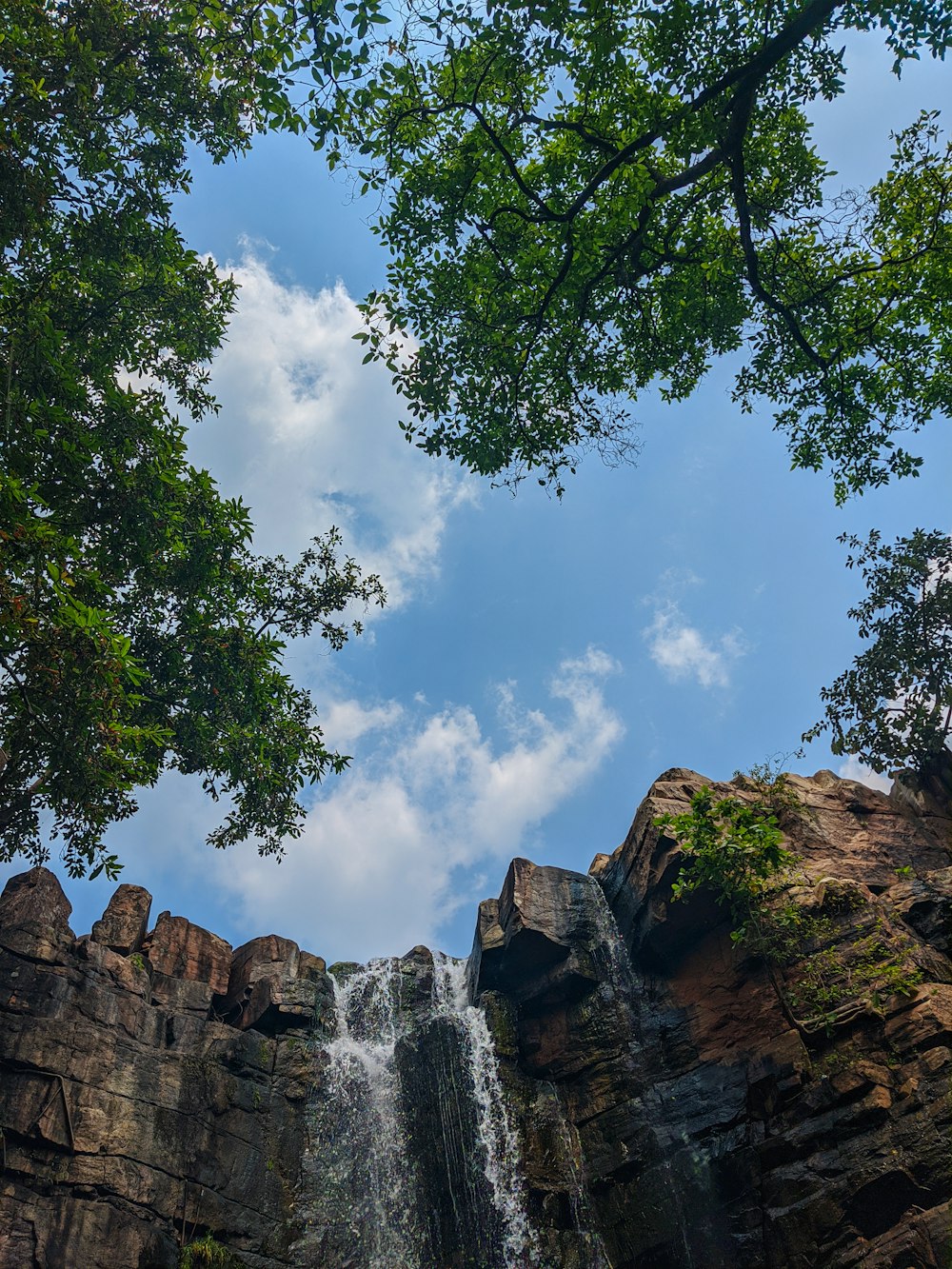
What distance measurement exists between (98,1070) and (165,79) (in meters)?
19.3

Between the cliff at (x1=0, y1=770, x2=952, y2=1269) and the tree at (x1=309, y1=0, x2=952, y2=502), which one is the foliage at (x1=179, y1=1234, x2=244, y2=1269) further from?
the tree at (x1=309, y1=0, x2=952, y2=502)

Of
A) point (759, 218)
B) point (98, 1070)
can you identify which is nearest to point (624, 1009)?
point (98, 1070)

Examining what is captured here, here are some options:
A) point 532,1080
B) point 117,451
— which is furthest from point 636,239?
point 532,1080

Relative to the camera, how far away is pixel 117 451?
1608cm

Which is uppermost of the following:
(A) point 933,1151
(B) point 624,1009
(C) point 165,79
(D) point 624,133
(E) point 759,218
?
(C) point 165,79

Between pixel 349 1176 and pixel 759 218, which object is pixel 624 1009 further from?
pixel 759 218

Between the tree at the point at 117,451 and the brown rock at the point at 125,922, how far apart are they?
2.92 metres

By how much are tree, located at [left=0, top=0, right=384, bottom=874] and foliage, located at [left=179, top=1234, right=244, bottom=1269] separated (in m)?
8.11

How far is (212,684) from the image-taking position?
19.6m

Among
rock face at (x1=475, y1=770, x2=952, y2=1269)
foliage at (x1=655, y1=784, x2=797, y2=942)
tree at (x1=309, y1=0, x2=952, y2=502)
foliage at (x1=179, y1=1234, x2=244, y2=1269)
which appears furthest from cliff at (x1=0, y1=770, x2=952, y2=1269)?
tree at (x1=309, y1=0, x2=952, y2=502)

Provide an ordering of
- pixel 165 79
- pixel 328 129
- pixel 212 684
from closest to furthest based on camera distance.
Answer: pixel 328 129 < pixel 165 79 < pixel 212 684

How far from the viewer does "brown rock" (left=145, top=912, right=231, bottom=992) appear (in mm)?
21688

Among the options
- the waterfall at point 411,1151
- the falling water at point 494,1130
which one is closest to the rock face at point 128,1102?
the waterfall at point 411,1151

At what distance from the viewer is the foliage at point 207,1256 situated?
648 inches
